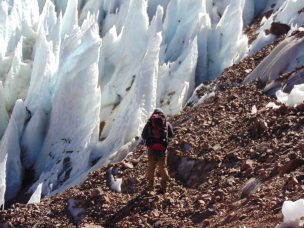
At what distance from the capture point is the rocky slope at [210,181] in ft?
27.8

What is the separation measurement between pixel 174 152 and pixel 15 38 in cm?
2231

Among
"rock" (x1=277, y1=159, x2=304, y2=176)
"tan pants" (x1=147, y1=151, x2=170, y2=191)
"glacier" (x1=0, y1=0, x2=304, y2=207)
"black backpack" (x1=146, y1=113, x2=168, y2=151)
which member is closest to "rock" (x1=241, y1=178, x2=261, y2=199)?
"rock" (x1=277, y1=159, x2=304, y2=176)

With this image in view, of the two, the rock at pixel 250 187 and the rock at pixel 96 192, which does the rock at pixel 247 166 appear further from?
the rock at pixel 96 192

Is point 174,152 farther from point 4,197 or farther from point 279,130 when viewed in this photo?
point 4,197

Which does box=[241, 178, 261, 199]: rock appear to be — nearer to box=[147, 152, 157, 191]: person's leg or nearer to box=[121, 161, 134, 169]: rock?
box=[147, 152, 157, 191]: person's leg

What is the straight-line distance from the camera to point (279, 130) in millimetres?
10719

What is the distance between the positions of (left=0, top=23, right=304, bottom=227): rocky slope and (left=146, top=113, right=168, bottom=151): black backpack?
89 centimetres

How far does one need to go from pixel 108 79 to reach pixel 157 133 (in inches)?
612

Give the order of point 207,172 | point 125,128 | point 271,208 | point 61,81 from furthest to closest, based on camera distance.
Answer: point 61,81 → point 125,128 → point 207,172 → point 271,208

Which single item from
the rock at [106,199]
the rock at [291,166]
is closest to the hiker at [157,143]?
the rock at [106,199]

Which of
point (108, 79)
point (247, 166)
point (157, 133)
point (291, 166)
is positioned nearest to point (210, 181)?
point (247, 166)

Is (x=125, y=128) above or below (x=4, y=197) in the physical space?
above

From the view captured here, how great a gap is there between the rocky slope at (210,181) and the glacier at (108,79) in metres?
2.93

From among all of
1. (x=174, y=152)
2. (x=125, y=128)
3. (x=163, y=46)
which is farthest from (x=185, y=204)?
(x=163, y=46)
